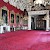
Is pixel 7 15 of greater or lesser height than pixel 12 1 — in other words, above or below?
below

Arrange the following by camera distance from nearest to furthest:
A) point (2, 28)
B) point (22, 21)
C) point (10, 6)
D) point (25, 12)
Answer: point (2, 28) < point (10, 6) < point (22, 21) < point (25, 12)

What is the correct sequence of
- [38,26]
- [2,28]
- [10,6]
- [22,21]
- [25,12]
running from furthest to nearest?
[38,26] → [25,12] → [22,21] → [10,6] → [2,28]

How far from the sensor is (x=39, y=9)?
18031 millimetres

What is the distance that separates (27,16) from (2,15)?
27.8 ft

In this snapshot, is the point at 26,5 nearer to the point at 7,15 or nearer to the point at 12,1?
the point at 12,1

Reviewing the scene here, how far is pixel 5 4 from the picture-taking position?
11.4 meters

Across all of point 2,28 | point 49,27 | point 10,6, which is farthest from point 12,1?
point 49,27

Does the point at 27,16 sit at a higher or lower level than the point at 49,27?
higher

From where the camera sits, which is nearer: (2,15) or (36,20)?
(2,15)

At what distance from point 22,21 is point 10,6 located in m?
4.89

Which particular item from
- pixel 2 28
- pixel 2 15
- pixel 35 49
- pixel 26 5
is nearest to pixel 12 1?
pixel 2 15

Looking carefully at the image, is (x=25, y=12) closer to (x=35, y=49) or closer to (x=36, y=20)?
(x=36, y=20)

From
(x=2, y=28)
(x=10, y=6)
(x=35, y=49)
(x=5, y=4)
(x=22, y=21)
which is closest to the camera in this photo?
(x=35, y=49)

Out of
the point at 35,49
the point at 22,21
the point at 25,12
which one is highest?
the point at 25,12
